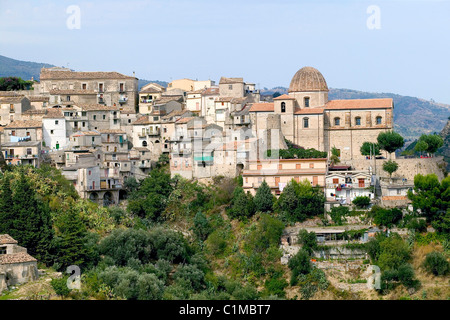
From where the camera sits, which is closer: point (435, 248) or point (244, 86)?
point (435, 248)

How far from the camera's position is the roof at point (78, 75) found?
173 ft

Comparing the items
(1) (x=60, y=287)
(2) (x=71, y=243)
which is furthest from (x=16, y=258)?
(2) (x=71, y=243)

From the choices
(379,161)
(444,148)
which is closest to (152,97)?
(379,161)

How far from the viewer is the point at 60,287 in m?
28.8

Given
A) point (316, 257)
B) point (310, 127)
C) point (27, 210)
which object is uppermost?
point (310, 127)

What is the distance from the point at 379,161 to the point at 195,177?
9.95m

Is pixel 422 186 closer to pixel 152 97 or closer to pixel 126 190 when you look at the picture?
pixel 126 190

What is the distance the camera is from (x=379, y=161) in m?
43.2

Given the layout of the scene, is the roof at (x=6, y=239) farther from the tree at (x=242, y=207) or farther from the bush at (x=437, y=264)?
the bush at (x=437, y=264)

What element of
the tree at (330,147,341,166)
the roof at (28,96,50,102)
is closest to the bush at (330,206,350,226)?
the tree at (330,147,341,166)

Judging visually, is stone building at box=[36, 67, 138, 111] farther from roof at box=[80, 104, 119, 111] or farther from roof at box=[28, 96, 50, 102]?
roof at box=[80, 104, 119, 111]

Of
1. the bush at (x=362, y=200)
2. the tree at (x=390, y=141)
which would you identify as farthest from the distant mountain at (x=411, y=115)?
→ the bush at (x=362, y=200)

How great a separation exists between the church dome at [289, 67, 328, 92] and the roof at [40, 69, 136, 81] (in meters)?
12.0

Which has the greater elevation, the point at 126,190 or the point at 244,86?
the point at 244,86
